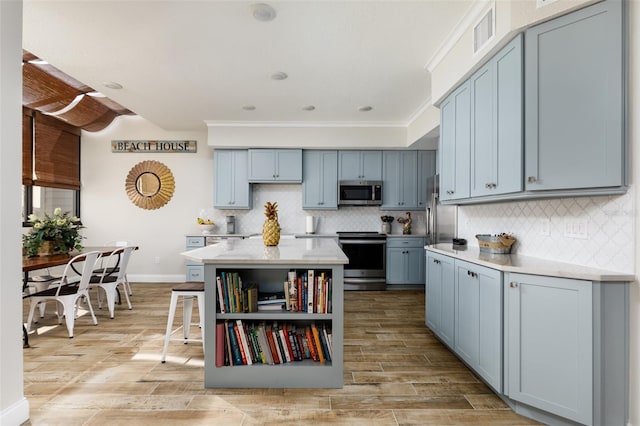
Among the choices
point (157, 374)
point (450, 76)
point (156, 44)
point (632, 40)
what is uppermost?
point (156, 44)

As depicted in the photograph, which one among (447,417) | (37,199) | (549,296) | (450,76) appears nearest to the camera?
(549,296)

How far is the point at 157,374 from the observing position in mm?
2568

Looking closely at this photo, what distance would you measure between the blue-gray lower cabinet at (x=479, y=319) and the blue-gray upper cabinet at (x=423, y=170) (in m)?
3.10

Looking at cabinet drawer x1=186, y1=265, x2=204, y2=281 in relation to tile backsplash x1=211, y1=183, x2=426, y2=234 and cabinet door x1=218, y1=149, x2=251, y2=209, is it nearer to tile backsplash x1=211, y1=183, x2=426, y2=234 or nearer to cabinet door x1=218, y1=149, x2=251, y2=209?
tile backsplash x1=211, y1=183, x2=426, y2=234

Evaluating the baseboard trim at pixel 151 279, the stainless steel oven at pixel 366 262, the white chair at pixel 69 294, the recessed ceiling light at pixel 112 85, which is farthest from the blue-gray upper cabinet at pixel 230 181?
the white chair at pixel 69 294

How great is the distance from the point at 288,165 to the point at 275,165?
22cm

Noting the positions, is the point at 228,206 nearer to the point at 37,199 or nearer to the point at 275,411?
the point at 37,199

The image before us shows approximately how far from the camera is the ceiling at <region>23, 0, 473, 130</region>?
8.24 ft

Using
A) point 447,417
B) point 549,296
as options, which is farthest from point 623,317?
point 447,417

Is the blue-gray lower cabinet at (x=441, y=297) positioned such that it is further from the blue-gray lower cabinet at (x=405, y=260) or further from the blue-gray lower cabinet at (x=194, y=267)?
the blue-gray lower cabinet at (x=194, y=267)

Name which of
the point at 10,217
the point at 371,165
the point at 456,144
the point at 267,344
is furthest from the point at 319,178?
the point at 10,217

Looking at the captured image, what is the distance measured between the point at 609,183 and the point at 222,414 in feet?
8.48

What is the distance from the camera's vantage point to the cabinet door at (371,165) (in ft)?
18.8

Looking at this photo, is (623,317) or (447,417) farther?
(447,417)
